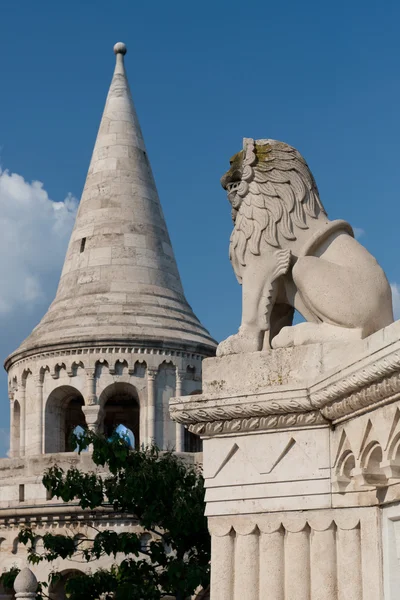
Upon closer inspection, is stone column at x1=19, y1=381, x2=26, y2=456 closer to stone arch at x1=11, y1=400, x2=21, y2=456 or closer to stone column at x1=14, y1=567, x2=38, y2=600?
stone arch at x1=11, y1=400, x2=21, y2=456

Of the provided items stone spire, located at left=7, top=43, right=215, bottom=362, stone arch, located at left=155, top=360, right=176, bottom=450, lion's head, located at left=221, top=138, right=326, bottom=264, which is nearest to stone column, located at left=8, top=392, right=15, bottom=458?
stone spire, located at left=7, top=43, right=215, bottom=362

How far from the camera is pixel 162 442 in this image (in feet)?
80.0

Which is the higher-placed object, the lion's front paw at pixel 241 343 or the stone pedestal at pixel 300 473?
the lion's front paw at pixel 241 343

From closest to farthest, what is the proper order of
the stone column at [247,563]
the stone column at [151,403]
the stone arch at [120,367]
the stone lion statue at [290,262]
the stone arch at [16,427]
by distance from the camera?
the stone column at [247,563] < the stone lion statue at [290,262] < the stone column at [151,403] < the stone arch at [120,367] < the stone arch at [16,427]

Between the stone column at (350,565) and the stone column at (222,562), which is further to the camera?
the stone column at (222,562)

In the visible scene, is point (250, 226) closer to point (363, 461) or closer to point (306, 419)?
point (306, 419)

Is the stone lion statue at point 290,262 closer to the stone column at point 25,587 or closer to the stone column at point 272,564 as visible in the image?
the stone column at point 272,564

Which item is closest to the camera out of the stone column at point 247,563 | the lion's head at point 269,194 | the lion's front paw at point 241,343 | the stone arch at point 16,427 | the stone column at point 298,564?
the stone column at point 298,564

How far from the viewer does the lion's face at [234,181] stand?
18.1ft

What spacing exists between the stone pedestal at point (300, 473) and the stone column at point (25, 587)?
448 inches

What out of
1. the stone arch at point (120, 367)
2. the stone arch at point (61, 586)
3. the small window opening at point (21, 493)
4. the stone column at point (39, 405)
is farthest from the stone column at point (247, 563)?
the stone column at point (39, 405)

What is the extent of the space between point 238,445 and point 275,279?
753mm

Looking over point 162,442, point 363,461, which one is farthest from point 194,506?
point 363,461

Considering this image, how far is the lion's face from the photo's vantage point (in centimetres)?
551
